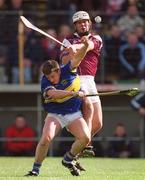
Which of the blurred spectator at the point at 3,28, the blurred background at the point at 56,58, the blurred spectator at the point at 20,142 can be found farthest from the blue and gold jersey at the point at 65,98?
the blurred spectator at the point at 3,28

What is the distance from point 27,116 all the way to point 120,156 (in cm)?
287

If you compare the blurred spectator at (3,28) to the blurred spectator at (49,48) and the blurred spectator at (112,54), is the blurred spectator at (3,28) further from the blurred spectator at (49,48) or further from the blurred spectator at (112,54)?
the blurred spectator at (112,54)

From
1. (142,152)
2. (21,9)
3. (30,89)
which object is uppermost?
(21,9)

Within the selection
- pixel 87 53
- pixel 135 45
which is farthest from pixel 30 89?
pixel 87 53

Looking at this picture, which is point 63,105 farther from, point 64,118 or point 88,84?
point 88,84

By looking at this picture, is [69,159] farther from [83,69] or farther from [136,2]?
[136,2]

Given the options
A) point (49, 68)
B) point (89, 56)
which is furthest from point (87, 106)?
Answer: point (49, 68)

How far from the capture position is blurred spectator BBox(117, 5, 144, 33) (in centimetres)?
2112

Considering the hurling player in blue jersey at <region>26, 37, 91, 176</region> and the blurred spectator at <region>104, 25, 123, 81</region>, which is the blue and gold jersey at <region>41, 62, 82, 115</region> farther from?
the blurred spectator at <region>104, 25, 123, 81</region>

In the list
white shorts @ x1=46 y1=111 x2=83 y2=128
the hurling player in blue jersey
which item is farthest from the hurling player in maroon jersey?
white shorts @ x1=46 y1=111 x2=83 y2=128

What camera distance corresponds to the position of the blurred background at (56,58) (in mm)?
21031

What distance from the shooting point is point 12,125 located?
2189 centimetres

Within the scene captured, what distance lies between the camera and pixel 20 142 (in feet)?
68.9

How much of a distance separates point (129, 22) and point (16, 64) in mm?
2816
